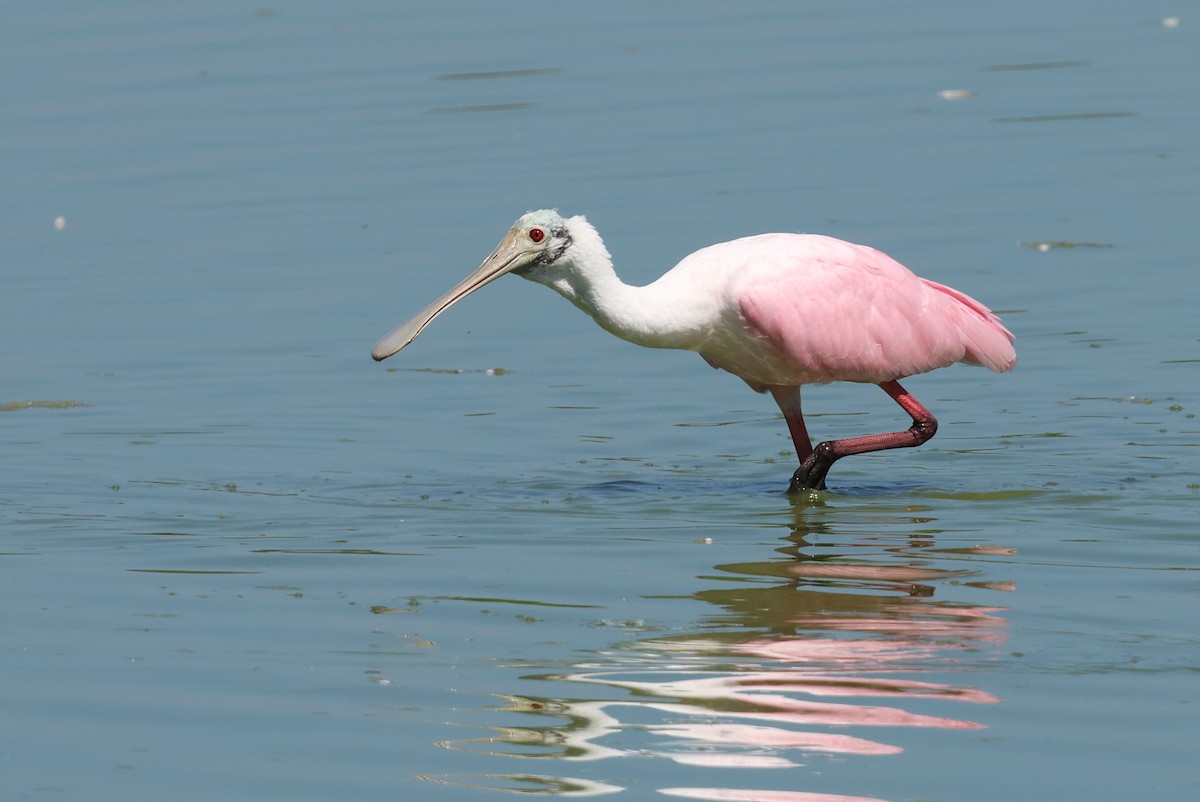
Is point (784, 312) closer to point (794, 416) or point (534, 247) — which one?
point (794, 416)

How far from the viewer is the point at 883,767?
21.9ft

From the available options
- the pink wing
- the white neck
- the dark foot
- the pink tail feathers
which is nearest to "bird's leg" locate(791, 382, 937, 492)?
the dark foot

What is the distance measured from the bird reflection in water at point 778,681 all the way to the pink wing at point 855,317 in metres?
1.61

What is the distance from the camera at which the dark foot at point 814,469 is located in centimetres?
1109

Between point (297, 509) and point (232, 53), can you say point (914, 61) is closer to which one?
point (232, 53)

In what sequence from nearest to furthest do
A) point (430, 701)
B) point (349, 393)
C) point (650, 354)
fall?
point (430, 701) → point (349, 393) → point (650, 354)

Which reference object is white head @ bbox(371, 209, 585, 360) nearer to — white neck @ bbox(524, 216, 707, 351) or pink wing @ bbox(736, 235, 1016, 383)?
white neck @ bbox(524, 216, 707, 351)

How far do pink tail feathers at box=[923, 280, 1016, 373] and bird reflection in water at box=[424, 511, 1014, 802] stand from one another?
7.00 ft

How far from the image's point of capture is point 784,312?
422 inches

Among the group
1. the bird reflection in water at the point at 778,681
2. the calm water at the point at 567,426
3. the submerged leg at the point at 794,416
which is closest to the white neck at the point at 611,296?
the calm water at the point at 567,426

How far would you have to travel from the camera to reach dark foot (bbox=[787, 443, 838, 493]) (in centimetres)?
1109

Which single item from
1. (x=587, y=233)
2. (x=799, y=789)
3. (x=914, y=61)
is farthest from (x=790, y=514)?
(x=914, y=61)

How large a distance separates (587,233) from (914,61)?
10.4m

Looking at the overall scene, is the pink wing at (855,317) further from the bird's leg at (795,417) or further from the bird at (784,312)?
the bird's leg at (795,417)
